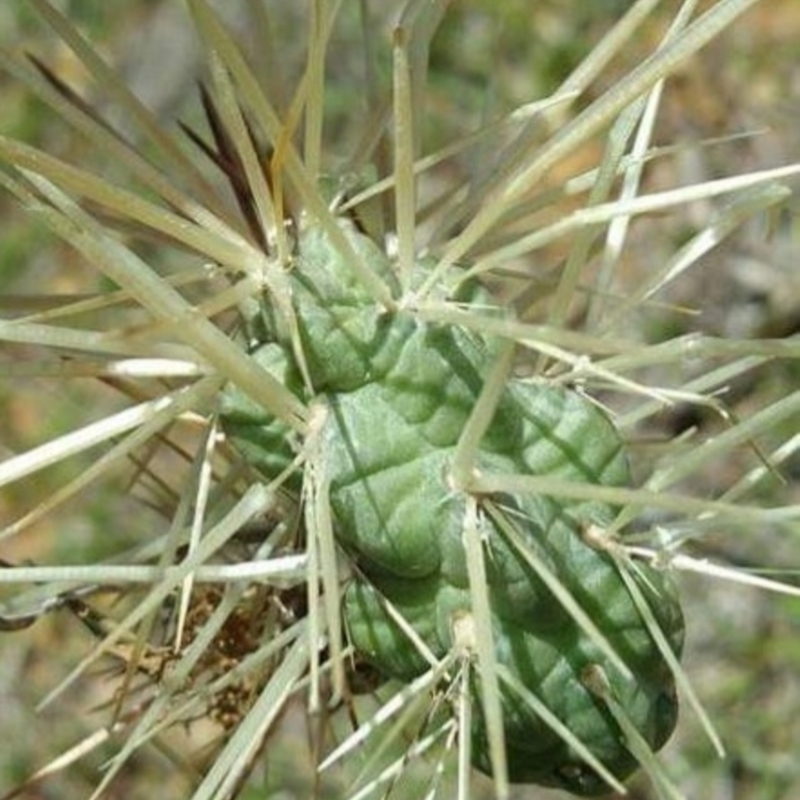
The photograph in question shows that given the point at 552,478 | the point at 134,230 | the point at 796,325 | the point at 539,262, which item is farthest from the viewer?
the point at 539,262

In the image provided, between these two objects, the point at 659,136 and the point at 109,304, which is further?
the point at 659,136

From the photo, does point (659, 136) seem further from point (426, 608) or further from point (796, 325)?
point (426, 608)

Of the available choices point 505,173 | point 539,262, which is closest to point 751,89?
point 539,262

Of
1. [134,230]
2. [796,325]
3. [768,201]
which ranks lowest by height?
[796,325]

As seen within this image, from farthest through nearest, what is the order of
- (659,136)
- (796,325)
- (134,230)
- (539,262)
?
1. (539,262)
2. (659,136)
3. (796,325)
4. (134,230)
